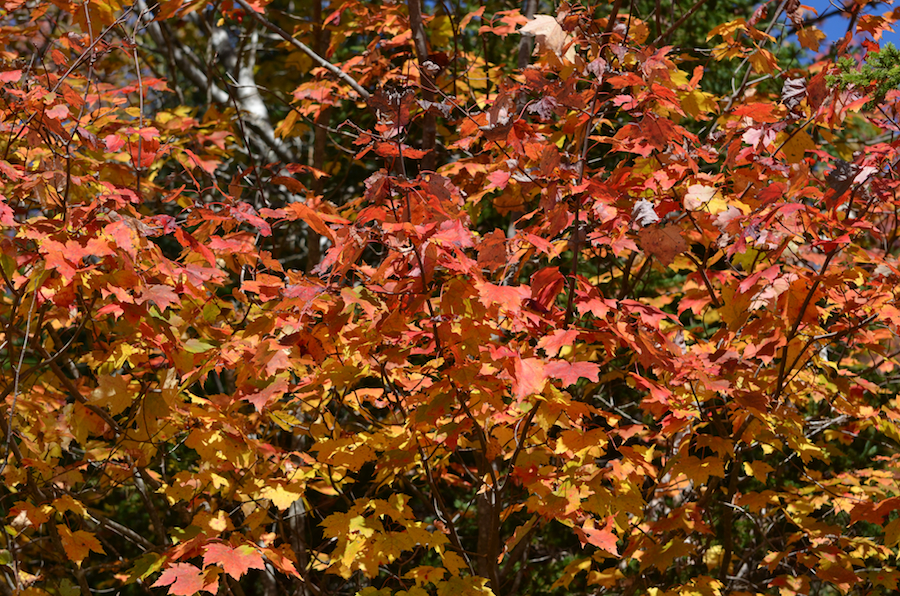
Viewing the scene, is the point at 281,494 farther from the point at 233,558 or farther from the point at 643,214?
the point at 643,214

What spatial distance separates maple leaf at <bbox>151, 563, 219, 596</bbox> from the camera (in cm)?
235

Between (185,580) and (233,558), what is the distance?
16cm

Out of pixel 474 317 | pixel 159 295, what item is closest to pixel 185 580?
pixel 159 295

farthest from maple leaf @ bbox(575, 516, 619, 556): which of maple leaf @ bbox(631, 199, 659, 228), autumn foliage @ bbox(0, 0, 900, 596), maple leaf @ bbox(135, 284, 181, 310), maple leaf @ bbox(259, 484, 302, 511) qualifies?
maple leaf @ bbox(135, 284, 181, 310)

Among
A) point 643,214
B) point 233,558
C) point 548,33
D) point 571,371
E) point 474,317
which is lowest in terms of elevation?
point 233,558

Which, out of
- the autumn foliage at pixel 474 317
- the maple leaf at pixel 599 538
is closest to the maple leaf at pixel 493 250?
the autumn foliage at pixel 474 317

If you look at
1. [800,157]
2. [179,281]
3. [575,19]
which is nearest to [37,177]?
[179,281]

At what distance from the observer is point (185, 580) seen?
2.41 metres

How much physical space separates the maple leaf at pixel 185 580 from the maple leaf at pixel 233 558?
2.1 inches

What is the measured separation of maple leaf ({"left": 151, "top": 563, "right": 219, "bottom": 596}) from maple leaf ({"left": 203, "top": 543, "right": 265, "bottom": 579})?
0.17 feet

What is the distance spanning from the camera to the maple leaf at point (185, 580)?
2352 millimetres

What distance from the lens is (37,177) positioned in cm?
277

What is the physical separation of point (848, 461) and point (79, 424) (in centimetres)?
421

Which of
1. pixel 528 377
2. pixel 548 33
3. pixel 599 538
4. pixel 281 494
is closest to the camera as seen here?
pixel 528 377
